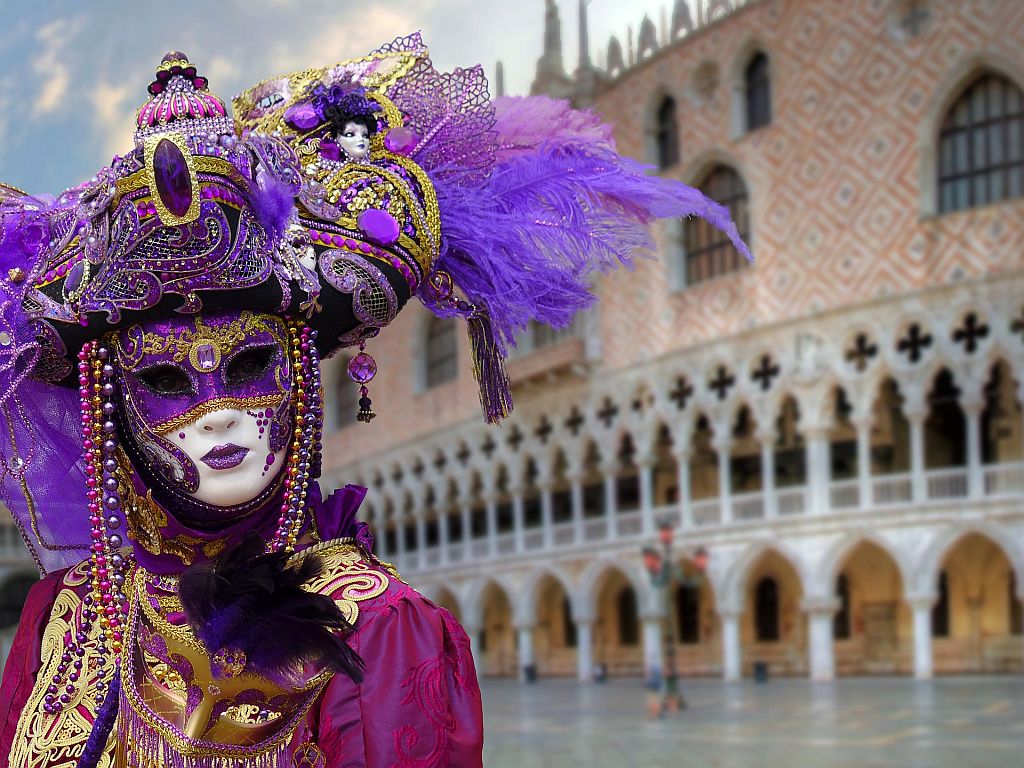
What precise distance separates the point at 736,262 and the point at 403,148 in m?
19.3

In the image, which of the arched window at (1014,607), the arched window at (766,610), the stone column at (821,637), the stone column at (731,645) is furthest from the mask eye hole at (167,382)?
the arched window at (766,610)

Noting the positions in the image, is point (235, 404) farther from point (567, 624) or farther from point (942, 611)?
point (567, 624)

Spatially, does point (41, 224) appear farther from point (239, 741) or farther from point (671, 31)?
point (671, 31)

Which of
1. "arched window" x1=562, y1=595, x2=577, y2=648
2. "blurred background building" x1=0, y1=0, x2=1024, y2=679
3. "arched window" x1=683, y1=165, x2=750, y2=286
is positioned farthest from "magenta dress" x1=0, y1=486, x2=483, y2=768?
"arched window" x1=562, y1=595, x2=577, y2=648

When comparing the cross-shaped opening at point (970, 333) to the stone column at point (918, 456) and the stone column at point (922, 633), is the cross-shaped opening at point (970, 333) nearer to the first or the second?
the stone column at point (918, 456)

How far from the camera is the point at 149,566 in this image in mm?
1641

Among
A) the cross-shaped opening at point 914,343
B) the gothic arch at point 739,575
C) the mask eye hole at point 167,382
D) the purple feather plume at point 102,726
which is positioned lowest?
the gothic arch at point 739,575

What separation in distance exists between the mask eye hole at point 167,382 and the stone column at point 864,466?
17.4 meters

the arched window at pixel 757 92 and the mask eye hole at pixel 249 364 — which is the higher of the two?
the arched window at pixel 757 92

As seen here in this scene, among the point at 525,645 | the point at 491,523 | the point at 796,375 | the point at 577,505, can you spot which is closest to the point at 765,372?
the point at 796,375

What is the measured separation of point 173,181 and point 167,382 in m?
0.23

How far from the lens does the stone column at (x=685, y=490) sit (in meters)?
20.5

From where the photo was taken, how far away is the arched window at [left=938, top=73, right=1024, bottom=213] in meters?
17.7

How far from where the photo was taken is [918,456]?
1789cm
